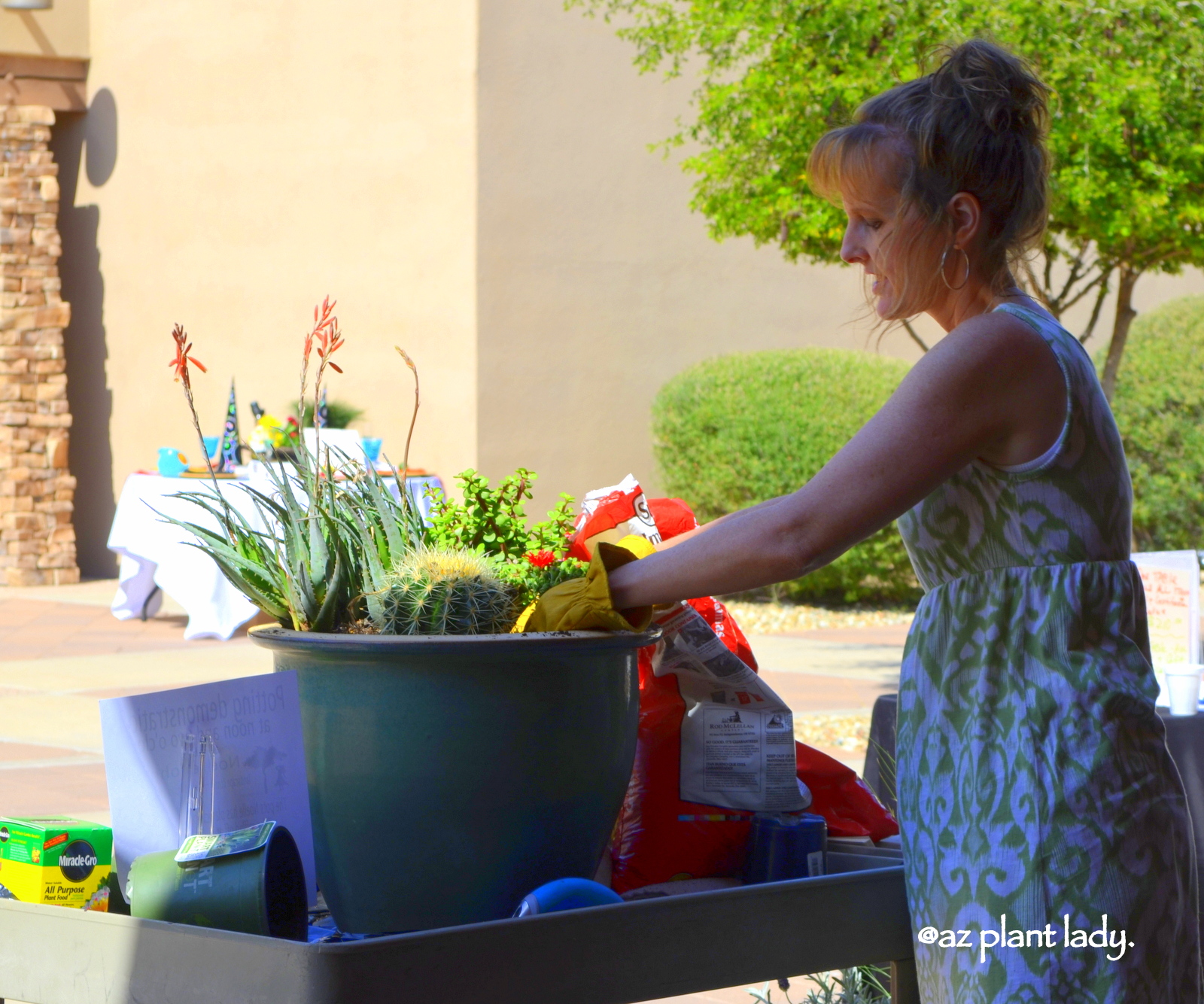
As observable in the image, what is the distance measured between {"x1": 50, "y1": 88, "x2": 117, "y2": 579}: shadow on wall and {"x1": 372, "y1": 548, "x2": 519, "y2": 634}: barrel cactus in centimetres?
1156

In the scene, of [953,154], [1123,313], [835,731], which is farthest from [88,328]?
[953,154]

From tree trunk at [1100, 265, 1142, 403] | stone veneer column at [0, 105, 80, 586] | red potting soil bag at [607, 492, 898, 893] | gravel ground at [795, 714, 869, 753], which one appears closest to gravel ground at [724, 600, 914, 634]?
gravel ground at [795, 714, 869, 753]

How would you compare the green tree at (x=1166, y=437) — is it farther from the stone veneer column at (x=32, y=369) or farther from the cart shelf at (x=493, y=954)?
the cart shelf at (x=493, y=954)

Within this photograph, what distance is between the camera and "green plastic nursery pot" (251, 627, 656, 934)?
1425 millimetres

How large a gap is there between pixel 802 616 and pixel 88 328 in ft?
22.0

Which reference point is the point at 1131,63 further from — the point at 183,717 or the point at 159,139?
the point at 159,139

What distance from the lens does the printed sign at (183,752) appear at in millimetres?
1539

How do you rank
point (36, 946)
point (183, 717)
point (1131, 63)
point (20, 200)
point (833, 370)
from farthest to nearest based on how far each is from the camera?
point (20, 200) < point (833, 370) < point (1131, 63) < point (183, 717) < point (36, 946)

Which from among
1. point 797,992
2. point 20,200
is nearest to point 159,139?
point 20,200

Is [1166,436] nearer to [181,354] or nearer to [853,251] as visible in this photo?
[853,251]

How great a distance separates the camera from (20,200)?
11898 millimetres

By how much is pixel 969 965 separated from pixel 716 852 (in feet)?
1.08

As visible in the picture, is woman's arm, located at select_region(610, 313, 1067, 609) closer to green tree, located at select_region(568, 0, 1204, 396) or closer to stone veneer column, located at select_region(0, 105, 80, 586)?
green tree, located at select_region(568, 0, 1204, 396)

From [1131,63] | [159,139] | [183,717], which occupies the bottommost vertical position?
[183,717]
